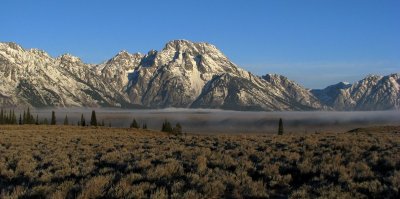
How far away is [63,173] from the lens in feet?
63.9

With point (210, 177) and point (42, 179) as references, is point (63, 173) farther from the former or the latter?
point (210, 177)

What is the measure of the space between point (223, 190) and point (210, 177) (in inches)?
72.3

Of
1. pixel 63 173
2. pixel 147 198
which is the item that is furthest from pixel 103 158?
pixel 147 198

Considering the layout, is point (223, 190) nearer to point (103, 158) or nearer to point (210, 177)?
point (210, 177)

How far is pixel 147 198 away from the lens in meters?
14.2

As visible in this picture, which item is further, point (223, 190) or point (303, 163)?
point (303, 163)


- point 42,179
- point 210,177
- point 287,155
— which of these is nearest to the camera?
point 210,177

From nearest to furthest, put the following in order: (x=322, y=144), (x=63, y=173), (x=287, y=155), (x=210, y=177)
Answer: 1. (x=210, y=177)
2. (x=63, y=173)
3. (x=287, y=155)
4. (x=322, y=144)

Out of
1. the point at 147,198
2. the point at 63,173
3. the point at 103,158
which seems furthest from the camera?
the point at 103,158

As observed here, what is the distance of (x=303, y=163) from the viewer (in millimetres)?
19062

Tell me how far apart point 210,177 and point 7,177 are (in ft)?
31.1

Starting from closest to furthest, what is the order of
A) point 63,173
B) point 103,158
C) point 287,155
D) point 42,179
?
point 42,179 → point 63,173 → point 287,155 → point 103,158

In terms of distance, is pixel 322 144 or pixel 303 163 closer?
pixel 303 163

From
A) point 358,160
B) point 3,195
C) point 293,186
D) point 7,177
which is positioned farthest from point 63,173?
point 358,160
